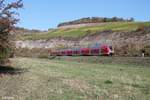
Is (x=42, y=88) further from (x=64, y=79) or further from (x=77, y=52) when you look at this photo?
(x=77, y=52)

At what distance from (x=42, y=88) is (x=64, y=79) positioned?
2.63 metres

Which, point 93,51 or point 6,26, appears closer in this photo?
point 6,26

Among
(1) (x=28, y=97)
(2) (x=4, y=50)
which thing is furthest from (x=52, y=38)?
(1) (x=28, y=97)

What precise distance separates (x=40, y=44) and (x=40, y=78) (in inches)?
3156

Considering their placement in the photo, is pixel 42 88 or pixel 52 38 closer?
pixel 42 88

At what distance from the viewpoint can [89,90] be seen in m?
14.7

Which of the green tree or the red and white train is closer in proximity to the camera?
the green tree

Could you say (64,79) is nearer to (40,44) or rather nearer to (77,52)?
(77,52)

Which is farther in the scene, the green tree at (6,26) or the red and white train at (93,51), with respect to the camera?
the red and white train at (93,51)

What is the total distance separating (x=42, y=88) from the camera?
15156 millimetres

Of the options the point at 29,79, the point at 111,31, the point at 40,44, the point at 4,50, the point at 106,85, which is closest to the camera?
the point at 106,85

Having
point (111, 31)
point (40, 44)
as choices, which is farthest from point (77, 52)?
point (40, 44)

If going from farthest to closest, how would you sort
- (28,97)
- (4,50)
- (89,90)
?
(4,50), (89,90), (28,97)

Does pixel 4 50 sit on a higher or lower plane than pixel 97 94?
higher
